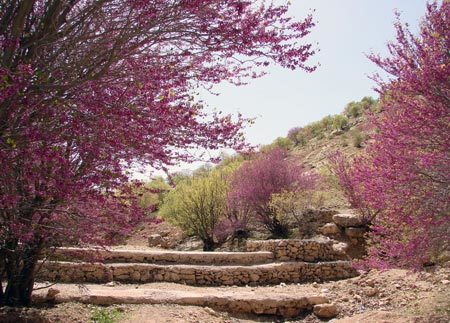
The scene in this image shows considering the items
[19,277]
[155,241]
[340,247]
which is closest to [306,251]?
[340,247]

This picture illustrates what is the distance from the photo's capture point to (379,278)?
Answer: 34.4 ft

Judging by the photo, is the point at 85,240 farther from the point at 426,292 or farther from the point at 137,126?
the point at 426,292

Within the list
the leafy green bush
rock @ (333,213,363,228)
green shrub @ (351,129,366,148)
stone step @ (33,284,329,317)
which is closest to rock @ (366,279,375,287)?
stone step @ (33,284,329,317)

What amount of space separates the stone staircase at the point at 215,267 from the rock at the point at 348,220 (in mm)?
1324

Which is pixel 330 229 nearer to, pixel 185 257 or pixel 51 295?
pixel 185 257

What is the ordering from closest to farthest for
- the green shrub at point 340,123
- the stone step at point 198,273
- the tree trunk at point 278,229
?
the stone step at point 198,273, the tree trunk at point 278,229, the green shrub at point 340,123

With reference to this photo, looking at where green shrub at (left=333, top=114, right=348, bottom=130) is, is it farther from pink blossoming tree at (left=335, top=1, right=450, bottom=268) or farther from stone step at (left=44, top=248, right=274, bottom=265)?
pink blossoming tree at (left=335, top=1, right=450, bottom=268)

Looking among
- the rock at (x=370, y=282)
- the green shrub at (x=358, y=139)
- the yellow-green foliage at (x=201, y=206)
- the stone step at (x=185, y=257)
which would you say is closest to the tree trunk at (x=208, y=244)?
the yellow-green foliage at (x=201, y=206)

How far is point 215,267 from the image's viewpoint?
474 inches

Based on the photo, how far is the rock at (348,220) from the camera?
14422 millimetres

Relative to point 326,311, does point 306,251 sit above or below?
above

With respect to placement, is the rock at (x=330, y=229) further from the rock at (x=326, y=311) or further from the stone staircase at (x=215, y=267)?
the rock at (x=326, y=311)

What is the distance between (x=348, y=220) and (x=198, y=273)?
5.68 m

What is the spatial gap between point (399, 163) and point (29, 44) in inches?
209
